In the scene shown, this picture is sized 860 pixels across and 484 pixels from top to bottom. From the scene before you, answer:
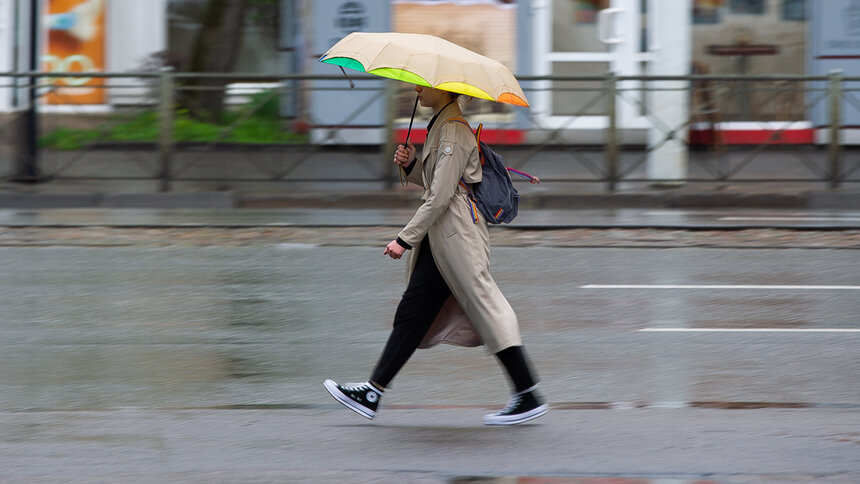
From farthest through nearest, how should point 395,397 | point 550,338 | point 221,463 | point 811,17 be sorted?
point 811,17 < point 550,338 < point 395,397 < point 221,463

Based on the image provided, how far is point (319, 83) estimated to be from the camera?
15453 millimetres

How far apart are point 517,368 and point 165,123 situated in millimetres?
10895

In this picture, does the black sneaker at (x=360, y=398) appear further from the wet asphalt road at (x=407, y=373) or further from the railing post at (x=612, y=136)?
the railing post at (x=612, y=136)

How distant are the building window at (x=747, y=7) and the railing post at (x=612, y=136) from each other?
175 inches

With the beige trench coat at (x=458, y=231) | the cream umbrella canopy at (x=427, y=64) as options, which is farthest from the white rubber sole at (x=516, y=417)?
the cream umbrella canopy at (x=427, y=64)

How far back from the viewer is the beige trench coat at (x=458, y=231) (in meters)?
5.08

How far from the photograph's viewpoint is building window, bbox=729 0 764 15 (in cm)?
1870

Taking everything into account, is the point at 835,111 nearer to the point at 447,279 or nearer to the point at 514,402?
the point at 514,402

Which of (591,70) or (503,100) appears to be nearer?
(503,100)

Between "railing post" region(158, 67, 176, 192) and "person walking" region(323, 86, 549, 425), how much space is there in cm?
1049

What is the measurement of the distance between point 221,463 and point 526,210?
10037 millimetres

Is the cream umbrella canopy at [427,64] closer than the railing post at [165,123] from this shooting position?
Yes

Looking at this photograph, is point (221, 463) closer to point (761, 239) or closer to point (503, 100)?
point (503, 100)

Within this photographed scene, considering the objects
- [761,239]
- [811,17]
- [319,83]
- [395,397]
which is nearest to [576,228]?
[761,239]
